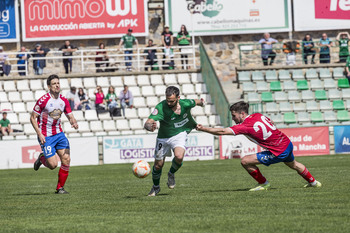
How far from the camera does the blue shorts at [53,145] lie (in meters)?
13.0

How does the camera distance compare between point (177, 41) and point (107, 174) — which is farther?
point (177, 41)

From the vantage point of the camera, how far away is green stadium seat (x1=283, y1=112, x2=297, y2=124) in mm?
29500

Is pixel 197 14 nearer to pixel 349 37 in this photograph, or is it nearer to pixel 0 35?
pixel 349 37

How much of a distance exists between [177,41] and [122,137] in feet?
28.5

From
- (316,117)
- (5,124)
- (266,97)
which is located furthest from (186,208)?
(266,97)

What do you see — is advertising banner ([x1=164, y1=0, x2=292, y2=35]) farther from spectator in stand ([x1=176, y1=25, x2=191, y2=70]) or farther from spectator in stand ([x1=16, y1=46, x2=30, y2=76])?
spectator in stand ([x1=16, y1=46, x2=30, y2=76])

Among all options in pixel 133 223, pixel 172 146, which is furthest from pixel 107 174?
→ pixel 133 223

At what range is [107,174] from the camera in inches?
770

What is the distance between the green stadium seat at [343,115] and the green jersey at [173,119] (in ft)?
61.8

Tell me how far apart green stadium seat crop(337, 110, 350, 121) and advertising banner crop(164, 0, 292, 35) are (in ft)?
19.4

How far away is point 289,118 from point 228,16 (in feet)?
22.0

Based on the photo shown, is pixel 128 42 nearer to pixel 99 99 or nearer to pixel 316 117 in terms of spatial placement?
pixel 99 99

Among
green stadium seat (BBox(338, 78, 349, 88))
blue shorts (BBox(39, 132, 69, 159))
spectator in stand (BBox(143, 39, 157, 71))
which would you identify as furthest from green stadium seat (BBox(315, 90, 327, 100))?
blue shorts (BBox(39, 132, 69, 159))

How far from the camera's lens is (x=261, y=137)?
11.6 m
